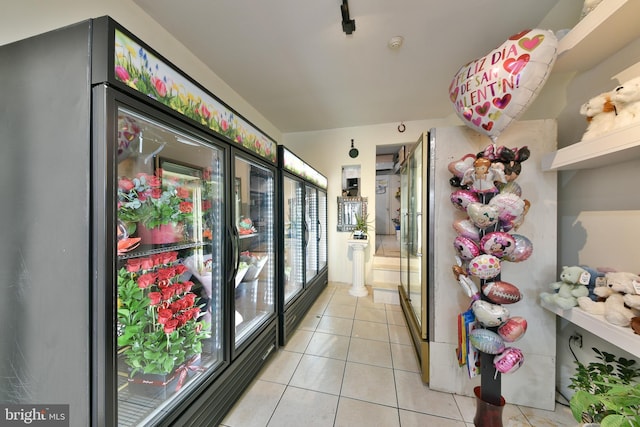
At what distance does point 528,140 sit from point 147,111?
2217mm

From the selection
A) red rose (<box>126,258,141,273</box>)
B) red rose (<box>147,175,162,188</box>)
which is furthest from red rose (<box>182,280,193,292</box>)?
red rose (<box>147,175,162,188</box>)

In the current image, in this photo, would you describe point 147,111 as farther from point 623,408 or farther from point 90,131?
point 623,408

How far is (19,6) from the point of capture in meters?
1.12

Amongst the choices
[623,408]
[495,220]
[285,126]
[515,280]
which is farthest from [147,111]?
[285,126]

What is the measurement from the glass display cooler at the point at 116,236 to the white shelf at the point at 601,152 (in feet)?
6.56

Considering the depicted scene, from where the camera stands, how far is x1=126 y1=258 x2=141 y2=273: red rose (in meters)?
1.07

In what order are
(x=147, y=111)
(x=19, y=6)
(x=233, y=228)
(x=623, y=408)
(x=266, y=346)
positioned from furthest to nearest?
(x=266, y=346), (x=233, y=228), (x=19, y=6), (x=147, y=111), (x=623, y=408)

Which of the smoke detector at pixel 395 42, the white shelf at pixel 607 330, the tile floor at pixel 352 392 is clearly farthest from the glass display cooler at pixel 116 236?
the white shelf at pixel 607 330

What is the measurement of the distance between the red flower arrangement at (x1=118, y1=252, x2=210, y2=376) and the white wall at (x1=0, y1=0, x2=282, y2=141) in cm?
136

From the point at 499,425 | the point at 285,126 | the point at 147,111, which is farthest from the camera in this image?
the point at 285,126

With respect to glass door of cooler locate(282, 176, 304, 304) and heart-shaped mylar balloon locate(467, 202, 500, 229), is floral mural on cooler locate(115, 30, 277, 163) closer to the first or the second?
glass door of cooler locate(282, 176, 304, 304)

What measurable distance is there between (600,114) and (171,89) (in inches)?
85.9

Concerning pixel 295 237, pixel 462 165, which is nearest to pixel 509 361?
pixel 462 165

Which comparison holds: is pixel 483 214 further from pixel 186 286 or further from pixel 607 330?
pixel 186 286
